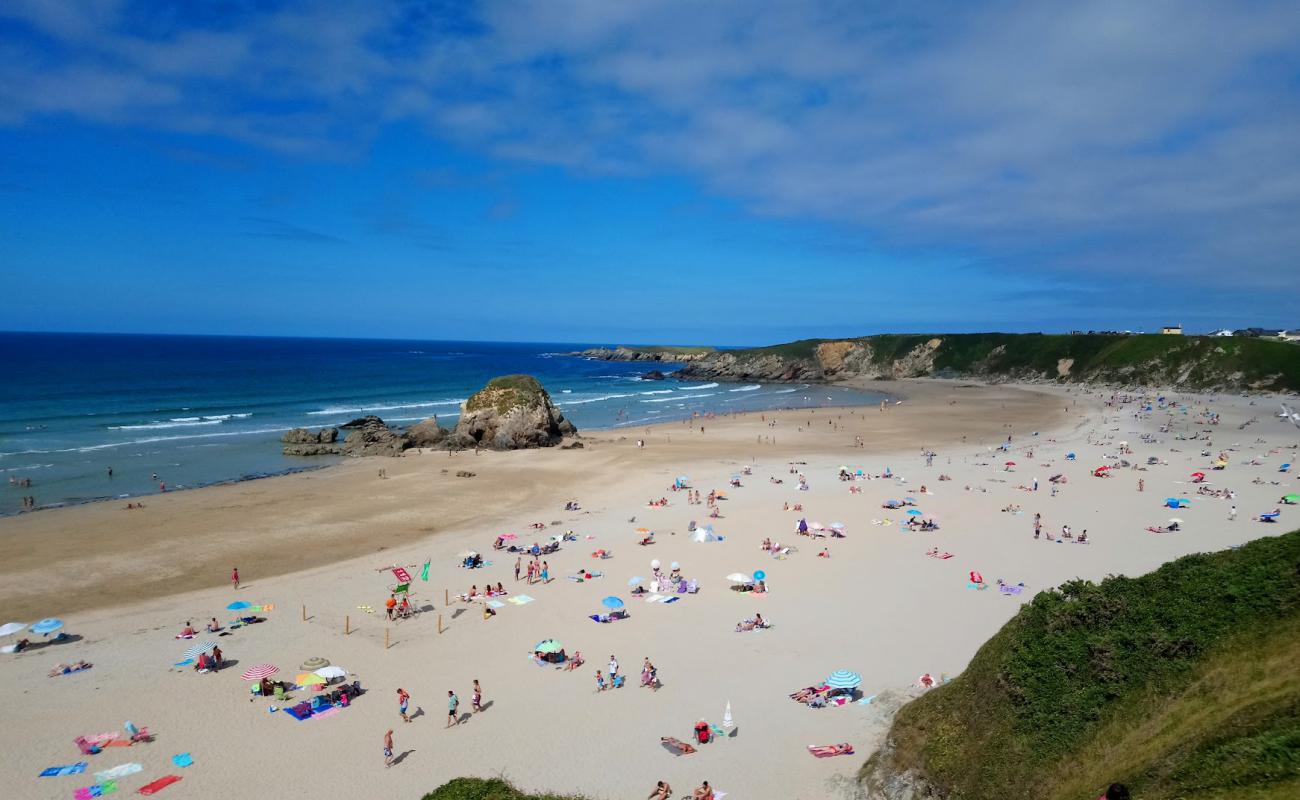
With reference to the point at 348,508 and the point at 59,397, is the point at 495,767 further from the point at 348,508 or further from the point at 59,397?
the point at 59,397

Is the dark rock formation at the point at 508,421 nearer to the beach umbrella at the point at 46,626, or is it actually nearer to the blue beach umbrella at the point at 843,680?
the beach umbrella at the point at 46,626

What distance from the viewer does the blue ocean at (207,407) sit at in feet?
138

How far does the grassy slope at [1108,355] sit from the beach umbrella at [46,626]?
106m

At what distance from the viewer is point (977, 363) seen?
367 ft

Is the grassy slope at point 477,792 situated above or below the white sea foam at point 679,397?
above

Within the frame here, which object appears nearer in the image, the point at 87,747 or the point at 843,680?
the point at 87,747

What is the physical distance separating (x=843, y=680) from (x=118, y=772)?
1496 cm

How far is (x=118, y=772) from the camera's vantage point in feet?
44.7

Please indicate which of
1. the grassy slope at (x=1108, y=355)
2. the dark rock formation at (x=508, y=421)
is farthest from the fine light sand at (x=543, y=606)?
the grassy slope at (x=1108, y=355)

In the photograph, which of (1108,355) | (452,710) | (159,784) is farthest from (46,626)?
(1108,355)

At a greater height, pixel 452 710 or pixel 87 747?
pixel 452 710

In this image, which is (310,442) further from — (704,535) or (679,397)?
(679,397)

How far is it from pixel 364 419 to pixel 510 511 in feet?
103

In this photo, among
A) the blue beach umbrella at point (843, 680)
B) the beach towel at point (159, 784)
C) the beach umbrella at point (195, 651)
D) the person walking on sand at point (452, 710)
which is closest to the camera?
the beach towel at point (159, 784)
